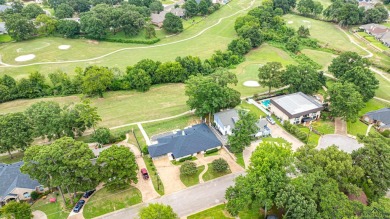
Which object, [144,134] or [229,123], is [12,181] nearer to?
[144,134]

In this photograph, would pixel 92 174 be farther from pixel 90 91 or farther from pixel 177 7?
pixel 177 7

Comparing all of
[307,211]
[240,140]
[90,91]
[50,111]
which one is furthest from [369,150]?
[90,91]

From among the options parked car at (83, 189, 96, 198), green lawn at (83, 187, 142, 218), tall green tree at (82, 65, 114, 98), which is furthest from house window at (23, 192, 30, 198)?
tall green tree at (82, 65, 114, 98)

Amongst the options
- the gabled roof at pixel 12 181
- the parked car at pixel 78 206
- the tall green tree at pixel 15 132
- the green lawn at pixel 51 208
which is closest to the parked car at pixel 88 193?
the parked car at pixel 78 206

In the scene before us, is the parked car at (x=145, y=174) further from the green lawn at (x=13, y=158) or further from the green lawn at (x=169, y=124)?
the green lawn at (x=13, y=158)

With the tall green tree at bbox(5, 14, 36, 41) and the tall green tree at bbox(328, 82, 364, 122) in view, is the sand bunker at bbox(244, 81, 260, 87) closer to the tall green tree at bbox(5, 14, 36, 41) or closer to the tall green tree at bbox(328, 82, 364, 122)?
the tall green tree at bbox(328, 82, 364, 122)
